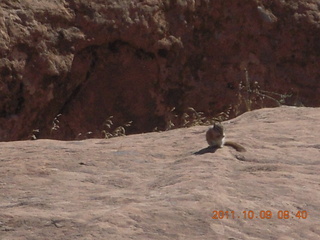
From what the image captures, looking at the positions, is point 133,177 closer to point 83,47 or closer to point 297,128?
point 297,128

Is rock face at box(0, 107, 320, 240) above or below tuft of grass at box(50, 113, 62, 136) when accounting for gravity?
above

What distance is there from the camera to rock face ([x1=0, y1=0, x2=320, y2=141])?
291 inches

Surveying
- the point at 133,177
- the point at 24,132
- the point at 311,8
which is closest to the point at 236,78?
the point at 311,8

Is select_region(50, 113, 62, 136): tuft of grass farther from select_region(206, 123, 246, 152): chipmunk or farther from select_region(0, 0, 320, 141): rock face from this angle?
select_region(206, 123, 246, 152): chipmunk

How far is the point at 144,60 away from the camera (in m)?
8.15

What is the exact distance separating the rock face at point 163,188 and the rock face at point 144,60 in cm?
202

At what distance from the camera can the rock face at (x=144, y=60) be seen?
291 inches
